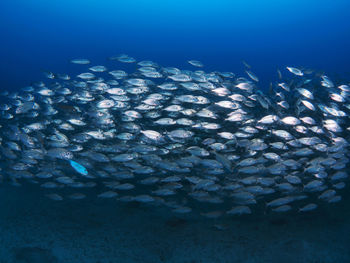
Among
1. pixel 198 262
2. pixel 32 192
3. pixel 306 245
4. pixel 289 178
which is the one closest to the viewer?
pixel 289 178

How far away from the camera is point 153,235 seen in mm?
10094

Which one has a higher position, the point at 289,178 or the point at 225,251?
the point at 289,178

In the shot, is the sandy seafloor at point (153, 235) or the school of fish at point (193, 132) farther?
the sandy seafloor at point (153, 235)

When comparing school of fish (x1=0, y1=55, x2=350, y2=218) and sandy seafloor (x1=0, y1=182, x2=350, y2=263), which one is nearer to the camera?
school of fish (x1=0, y1=55, x2=350, y2=218)

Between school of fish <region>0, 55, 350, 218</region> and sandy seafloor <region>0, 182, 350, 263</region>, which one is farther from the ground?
school of fish <region>0, 55, 350, 218</region>

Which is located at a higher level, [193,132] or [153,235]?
[193,132]

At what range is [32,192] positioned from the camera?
38.5ft

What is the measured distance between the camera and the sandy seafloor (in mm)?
9492

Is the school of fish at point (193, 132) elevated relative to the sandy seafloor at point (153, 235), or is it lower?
elevated

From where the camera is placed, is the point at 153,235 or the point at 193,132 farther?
the point at 153,235

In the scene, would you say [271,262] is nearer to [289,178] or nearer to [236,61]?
[289,178]

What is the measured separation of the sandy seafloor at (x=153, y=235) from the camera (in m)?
9.49

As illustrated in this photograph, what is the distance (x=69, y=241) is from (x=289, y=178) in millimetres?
Answer: 8931

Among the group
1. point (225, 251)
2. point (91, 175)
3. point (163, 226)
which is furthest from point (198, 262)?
point (91, 175)
